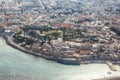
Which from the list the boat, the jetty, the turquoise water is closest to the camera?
the turquoise water

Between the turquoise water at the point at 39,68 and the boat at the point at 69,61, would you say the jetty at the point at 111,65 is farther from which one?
the boat at the point at 69,61

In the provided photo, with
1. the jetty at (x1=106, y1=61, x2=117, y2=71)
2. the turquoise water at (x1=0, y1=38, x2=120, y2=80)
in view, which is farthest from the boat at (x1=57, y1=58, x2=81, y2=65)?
the jetty at (x1=106, y1=61, x2=117, y2=71)

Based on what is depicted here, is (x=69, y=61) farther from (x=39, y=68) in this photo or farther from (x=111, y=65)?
(x=111, y=65)

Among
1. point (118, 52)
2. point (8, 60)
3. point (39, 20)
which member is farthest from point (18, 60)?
point (39, 20)

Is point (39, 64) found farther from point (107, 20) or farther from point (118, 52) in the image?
point (107, 20)

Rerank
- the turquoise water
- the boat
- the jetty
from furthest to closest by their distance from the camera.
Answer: the boat
the jetty
the turquoise water

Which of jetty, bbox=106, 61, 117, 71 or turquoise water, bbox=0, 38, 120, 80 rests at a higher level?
turquoise water, bbox=0, 38, 120, 80

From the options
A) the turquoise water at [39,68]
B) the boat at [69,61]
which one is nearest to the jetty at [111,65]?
the turquoise water at [39,68]

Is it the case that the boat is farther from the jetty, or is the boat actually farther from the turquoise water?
the jetty

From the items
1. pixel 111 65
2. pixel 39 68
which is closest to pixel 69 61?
pixel 39 68
